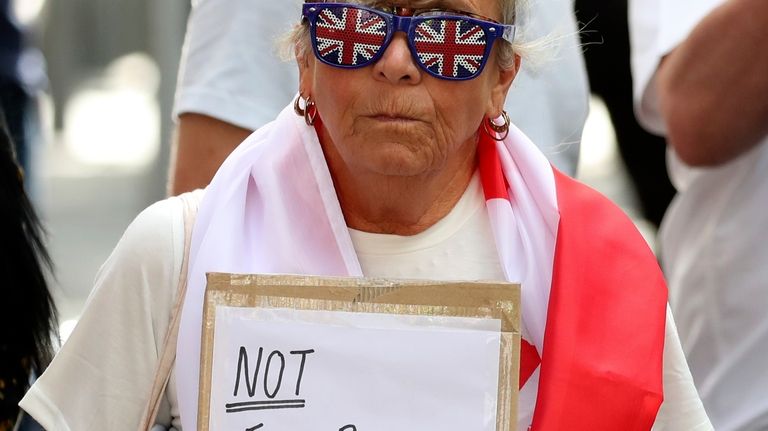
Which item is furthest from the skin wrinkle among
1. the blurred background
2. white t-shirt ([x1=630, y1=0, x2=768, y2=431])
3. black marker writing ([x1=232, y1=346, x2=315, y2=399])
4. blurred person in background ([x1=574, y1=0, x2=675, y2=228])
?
the blurred background

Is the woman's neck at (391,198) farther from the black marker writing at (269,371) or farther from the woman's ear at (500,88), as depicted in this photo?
the black marker writing at (269,371)

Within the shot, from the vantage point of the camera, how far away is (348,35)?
2.38m

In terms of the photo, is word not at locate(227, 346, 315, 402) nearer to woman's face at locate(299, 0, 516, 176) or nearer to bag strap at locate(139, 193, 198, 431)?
bag strap at locate(139, 193, 198, 431)

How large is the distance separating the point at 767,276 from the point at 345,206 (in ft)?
3.80

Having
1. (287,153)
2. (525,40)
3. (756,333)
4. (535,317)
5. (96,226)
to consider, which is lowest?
(96,226)

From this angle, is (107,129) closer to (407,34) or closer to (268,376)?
(407,34)

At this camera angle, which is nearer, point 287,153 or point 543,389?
point 543,389

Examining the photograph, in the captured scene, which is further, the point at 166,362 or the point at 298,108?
the point at 298,108

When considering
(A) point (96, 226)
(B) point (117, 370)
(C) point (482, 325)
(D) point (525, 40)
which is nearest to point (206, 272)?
(B) point (117, 370)

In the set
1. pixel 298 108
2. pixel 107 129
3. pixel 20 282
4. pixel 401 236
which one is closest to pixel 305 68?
pixel 298 108

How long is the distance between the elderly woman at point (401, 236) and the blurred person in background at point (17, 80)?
1.86 m

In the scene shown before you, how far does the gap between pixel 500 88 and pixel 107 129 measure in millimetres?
10302

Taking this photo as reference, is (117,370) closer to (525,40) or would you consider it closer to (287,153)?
(287,153)

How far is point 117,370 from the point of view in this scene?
7.95 feet
